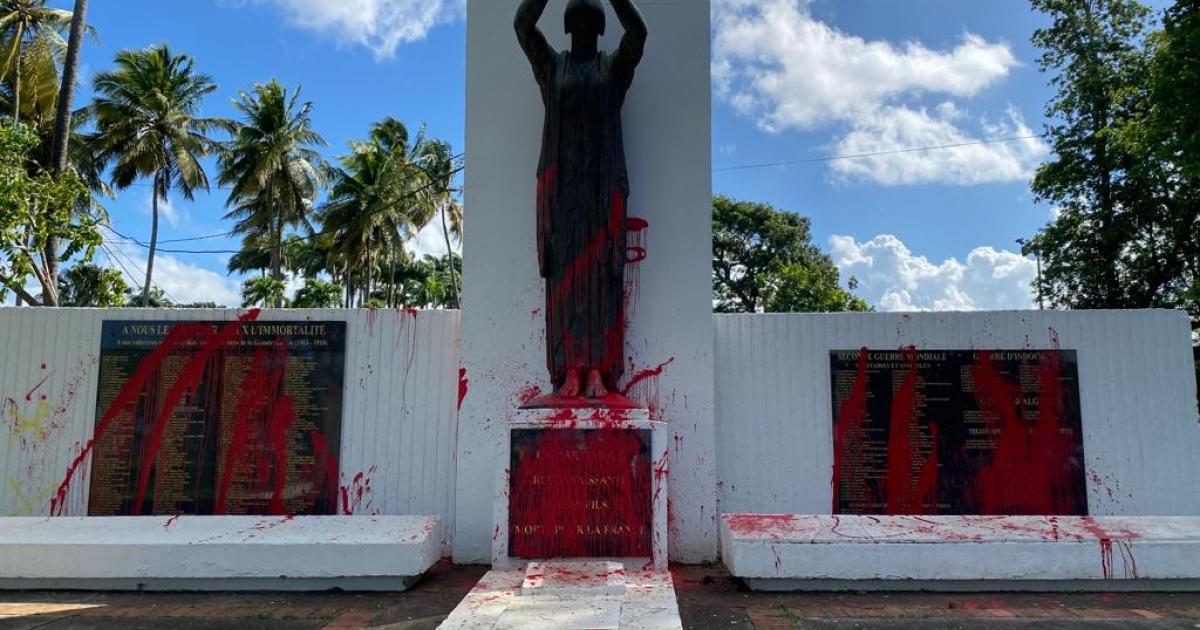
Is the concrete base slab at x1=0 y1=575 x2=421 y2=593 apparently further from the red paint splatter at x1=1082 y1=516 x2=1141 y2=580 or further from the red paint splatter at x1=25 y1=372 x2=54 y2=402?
the red paint splatter at x1=1082 y1=516 x2=1141 y2=580

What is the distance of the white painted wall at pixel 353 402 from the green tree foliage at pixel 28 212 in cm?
96

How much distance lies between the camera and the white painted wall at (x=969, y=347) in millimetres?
6203

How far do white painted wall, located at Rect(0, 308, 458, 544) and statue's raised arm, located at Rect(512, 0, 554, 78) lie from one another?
242cm

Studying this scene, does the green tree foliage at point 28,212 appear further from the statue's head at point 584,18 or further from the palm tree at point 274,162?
the palm tree at point 274,162

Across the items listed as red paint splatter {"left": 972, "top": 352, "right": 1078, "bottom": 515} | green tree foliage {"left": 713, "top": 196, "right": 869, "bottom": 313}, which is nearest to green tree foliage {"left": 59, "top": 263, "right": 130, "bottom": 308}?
red paint splatter {"left": 972, "top": 352, "right": 1078, "bottom": 515}

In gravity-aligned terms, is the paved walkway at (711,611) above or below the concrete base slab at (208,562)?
below

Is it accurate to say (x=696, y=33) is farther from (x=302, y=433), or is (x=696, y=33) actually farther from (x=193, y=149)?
(x=193, y=149)

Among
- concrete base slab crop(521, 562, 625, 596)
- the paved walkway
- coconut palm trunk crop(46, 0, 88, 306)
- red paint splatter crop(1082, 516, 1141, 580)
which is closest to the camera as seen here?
concrete base slab crop(521, 562, 625, 596)

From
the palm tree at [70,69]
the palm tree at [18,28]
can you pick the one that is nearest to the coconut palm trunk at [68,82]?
the palm tree at [70,69]

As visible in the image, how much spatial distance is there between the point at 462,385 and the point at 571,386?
1.34 metres

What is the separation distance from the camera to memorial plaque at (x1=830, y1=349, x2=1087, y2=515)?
6.17 metres

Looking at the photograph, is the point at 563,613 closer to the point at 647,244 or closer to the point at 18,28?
the point at 647,244

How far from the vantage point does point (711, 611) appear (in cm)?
441

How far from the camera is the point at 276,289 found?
23.4 m
